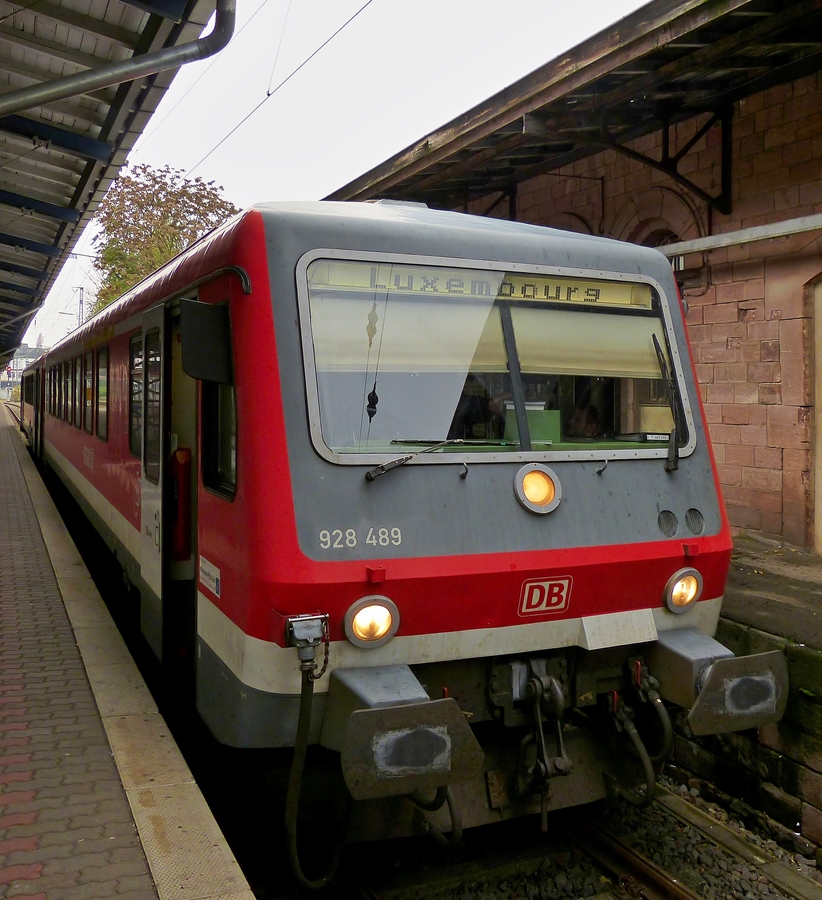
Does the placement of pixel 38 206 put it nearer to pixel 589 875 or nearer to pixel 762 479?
pixel 762 479

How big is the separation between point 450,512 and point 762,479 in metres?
5.76

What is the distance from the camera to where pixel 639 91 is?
319 inches

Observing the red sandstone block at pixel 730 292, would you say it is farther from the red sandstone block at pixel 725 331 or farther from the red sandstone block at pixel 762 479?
the red sandstone block at pixel 762 479

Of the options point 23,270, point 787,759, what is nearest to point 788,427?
point 787,759

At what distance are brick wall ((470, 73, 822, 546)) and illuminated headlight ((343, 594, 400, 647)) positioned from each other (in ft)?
19.2

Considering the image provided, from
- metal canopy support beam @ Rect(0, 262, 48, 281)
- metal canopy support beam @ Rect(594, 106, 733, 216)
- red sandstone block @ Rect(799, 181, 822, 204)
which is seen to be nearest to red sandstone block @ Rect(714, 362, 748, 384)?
metal canopy support beam @ Rect(594, 106, 733, 216)

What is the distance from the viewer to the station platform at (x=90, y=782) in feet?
10.2

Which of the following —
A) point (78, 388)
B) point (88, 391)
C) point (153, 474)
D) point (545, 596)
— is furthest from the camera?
point (78, 388)

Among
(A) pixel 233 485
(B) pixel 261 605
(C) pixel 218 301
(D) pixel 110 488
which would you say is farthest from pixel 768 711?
(D) pixel 110 488

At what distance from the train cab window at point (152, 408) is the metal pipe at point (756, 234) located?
14.7ft

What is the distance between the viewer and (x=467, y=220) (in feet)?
14.3

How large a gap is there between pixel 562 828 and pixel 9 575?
5538mm

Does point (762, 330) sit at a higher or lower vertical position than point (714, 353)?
higher

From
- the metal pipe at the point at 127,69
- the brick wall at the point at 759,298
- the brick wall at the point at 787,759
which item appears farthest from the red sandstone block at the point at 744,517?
the metal pipe at the point at 127,69
